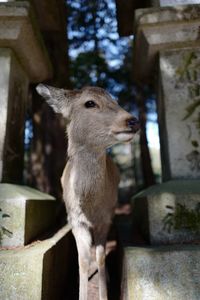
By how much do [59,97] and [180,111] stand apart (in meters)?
1.28

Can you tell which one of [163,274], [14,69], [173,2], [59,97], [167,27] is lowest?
[163,274]

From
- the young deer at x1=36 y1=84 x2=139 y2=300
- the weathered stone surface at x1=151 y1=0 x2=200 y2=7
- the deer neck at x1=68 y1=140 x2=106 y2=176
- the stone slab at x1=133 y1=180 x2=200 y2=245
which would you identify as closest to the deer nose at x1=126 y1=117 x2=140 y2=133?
the young deer at x1=36 y1=84 x2=139 y2=300

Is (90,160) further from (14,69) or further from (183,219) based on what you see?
(14,69)

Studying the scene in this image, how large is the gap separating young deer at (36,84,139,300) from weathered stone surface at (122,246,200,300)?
0.58 metres

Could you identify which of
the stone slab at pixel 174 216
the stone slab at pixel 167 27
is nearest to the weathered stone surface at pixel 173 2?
the stone slab at pixel 167 27

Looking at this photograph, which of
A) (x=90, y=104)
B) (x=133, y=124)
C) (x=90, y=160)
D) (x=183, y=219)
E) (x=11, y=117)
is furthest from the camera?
(x=11, y=117)

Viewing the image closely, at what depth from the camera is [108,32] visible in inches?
275

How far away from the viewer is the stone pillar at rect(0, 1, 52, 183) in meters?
3.23

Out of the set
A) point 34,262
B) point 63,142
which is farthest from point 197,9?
point 63,142

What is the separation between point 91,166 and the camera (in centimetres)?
290

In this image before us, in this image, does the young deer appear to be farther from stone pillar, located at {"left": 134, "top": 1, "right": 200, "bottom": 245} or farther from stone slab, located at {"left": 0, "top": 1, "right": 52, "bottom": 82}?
stone slab, located at {"left": 0, "top": 1, "right": 52, "bottom": 82}

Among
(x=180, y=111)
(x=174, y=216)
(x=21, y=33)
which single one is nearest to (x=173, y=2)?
(x=180, y=111)

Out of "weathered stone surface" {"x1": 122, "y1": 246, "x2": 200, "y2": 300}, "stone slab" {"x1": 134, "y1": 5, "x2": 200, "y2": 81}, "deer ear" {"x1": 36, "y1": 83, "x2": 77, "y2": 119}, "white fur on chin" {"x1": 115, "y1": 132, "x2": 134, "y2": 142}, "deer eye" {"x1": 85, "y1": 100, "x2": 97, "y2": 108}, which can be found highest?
"stone slab" {"x1": 134, "y1": 5, "x2": 200, "y2": 81}

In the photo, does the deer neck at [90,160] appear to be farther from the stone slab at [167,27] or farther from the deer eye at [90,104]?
the stone slab at [167,27]
